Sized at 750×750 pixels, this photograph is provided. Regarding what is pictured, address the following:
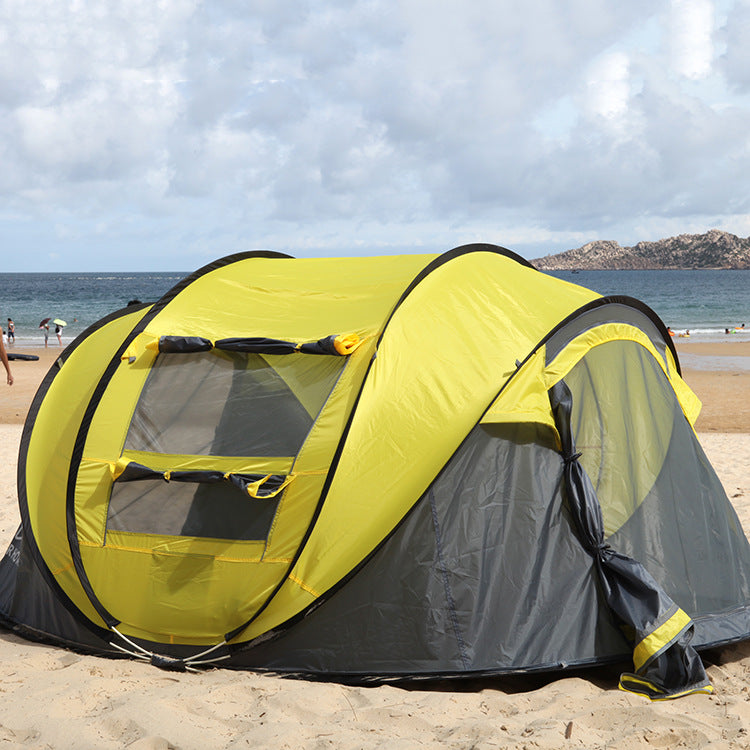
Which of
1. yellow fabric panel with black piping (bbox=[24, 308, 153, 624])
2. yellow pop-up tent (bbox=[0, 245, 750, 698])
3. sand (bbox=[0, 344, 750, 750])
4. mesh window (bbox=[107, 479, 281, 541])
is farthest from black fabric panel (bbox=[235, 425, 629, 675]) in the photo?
yellow fabric panel with black piping (bbox=[24, 308, 153, 624])

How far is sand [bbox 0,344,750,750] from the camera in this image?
3373 millimetres

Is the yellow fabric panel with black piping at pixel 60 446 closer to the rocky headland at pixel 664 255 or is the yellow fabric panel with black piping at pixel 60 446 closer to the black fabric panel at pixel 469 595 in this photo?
the black fabric panel at pixel 469 595

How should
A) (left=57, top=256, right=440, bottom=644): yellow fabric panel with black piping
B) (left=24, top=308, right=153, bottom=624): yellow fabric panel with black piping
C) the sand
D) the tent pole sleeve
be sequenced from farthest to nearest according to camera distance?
(left=24, top=308, right=153, bottom=624): yellow fabric panel with black piping, (left=57, top=256, right=440, bottom=644): yellow fabric panel with black piping, the tent pole sleeve, the sand

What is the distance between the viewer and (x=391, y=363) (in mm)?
4316

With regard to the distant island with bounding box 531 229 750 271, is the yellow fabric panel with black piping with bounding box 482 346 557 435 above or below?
below

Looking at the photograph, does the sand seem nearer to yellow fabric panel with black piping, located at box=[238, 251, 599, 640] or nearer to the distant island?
yellow fabric panel with black piping, located at box=[238, 251, 599, 640]

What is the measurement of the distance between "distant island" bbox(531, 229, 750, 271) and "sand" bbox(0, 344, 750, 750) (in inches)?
5878

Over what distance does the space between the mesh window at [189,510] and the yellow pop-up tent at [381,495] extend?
1cm

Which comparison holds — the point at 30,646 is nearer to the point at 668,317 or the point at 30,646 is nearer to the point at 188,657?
the point at 188,657

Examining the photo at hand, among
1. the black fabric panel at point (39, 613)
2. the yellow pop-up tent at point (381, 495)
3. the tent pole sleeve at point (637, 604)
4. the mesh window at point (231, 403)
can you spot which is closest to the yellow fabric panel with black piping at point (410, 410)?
the yellow pop-up tent at point (381, 495)

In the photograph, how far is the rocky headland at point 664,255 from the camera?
142750 mm

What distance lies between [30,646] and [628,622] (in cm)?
341

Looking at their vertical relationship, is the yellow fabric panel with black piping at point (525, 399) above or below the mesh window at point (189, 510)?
above

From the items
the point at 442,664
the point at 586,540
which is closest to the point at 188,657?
the point at 442,664
